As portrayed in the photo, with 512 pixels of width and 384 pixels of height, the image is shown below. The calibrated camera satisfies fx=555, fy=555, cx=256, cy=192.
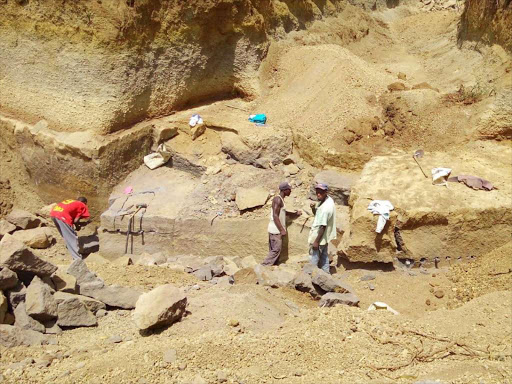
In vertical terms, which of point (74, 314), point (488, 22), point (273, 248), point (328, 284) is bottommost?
point (273, 248)

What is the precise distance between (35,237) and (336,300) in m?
4.90

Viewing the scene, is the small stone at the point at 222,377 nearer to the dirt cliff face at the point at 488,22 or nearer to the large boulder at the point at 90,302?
the large boulder at the point at 90,302

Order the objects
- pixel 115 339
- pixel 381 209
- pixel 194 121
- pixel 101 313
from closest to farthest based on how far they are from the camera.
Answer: pixel 115 339 < pixel 101 313 < pixel 381 209 < pixel 194 121

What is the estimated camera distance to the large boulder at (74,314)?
5203 millimetres

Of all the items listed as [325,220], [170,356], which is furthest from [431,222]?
[170,356]

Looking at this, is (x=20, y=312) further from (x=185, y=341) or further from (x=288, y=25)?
(x=288, y=25)

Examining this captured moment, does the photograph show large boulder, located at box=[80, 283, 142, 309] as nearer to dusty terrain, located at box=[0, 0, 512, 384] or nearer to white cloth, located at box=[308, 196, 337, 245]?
dusty terrain, located at box=[0, 0, 512, 384]

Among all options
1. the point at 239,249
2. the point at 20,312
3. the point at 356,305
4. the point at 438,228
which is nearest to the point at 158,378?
the point at 20,312

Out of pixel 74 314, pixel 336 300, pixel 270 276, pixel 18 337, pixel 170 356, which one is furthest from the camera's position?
pixel 270 276

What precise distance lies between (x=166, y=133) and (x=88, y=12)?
2.12 meters

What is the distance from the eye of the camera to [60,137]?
8.53 m

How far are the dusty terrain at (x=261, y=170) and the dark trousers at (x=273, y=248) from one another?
0.25 m

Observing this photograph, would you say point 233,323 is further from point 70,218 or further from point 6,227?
point 6,227

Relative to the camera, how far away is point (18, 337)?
4891 millimetres
